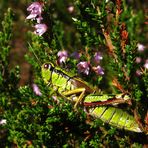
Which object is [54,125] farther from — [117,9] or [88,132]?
[117,9]

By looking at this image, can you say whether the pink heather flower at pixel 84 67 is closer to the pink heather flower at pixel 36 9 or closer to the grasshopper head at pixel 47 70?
the grasshopper head at pixel 47 70

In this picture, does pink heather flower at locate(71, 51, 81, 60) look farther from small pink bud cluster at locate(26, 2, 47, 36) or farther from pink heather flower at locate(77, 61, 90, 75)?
small pink bud cluster at locate(26, 2, 47, 36)

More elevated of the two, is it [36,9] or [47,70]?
[36,9]

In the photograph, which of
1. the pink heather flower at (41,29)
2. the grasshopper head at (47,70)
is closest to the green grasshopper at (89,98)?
the grasshopper head at (47,70)

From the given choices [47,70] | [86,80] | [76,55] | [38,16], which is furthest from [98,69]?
[38,16]

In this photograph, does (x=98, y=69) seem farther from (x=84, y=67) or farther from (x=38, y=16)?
(x=38, y=16)

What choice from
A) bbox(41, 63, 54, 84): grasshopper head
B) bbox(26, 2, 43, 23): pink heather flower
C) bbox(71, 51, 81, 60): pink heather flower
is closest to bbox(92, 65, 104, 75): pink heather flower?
bbox(71, 51, 81, 60): pink heather flower

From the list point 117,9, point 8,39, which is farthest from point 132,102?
point 8,39
